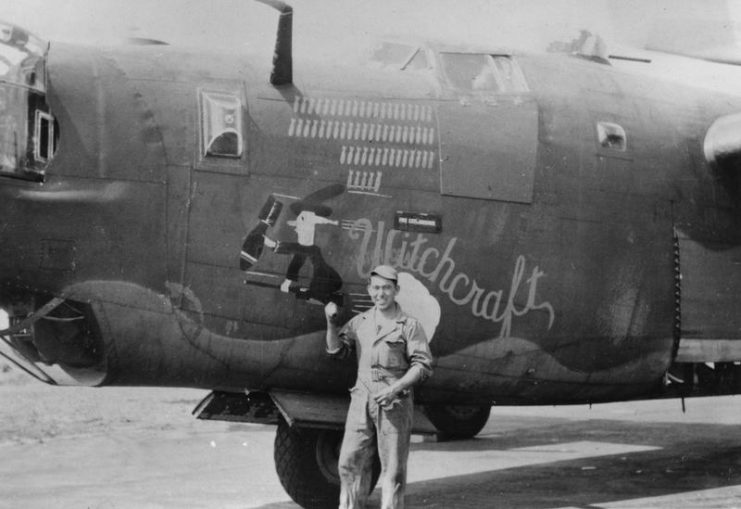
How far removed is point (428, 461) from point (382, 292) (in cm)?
486

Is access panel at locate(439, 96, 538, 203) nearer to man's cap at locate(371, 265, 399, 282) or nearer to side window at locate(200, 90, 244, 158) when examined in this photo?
man's cap at locate(371, 265, 399, 282)

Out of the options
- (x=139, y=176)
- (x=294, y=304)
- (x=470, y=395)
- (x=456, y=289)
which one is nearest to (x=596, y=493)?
(x=470, y=395)

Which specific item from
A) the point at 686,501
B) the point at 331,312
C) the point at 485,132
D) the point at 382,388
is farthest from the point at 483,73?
the point at 686,501

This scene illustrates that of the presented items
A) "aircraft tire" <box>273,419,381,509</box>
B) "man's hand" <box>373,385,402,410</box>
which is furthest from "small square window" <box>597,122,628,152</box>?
"aircraft tire" <box>273,419,381,509</box>

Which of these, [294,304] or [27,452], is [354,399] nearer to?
[294,304]

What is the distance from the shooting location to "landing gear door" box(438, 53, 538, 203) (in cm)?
772

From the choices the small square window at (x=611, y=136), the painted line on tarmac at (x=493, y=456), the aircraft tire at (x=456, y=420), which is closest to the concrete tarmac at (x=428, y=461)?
the painted line on tarmac at (x=493, y=456)

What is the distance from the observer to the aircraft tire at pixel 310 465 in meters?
7.98

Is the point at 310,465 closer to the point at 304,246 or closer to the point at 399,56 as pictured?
the point at 304,246

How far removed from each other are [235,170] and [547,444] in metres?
7.32

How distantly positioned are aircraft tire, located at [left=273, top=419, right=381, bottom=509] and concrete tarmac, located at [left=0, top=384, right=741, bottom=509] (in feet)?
1.87

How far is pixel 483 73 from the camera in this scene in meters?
8.23

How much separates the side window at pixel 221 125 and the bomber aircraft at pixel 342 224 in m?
0.02

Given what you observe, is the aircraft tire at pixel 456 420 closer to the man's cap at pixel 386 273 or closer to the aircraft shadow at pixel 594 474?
the aircraft shadow at pixel 594 474
